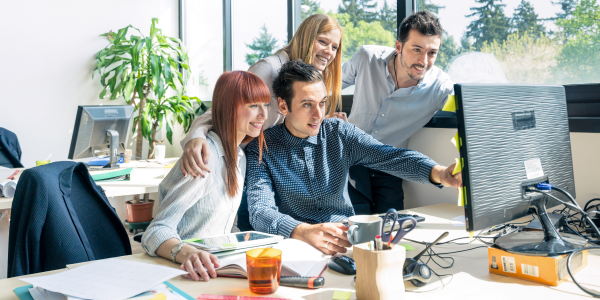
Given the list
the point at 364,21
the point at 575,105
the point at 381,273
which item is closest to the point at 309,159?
the point at 381,273

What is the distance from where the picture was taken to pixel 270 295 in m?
0.94

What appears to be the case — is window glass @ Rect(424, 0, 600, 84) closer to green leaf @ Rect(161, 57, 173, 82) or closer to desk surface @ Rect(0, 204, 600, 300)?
desk surface @ Rect(0, 204, 600, 300)

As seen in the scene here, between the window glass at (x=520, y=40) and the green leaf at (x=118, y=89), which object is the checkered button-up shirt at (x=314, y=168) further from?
the green leaf at (x=118, y=89)

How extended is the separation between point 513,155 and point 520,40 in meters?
1.18

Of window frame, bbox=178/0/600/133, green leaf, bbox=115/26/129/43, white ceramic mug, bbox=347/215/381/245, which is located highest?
green leaf, bbox=115/26/129/43

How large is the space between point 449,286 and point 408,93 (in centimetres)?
128

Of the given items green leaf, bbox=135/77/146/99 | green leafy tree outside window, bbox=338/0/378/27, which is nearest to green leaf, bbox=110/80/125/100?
green leaf, bbox=135/77/146/99

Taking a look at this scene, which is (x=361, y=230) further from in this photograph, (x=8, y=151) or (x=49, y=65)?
(x=49, y=65)

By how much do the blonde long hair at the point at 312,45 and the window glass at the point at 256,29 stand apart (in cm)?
172

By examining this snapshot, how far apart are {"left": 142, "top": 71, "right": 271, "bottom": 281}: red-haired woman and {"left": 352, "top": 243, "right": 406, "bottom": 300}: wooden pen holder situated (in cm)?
62

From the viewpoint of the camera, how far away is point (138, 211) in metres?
4.06

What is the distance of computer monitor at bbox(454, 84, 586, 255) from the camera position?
3.11 ft

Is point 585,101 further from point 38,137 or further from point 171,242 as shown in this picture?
point 38,137

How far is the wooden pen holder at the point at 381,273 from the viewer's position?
862 millimetres
